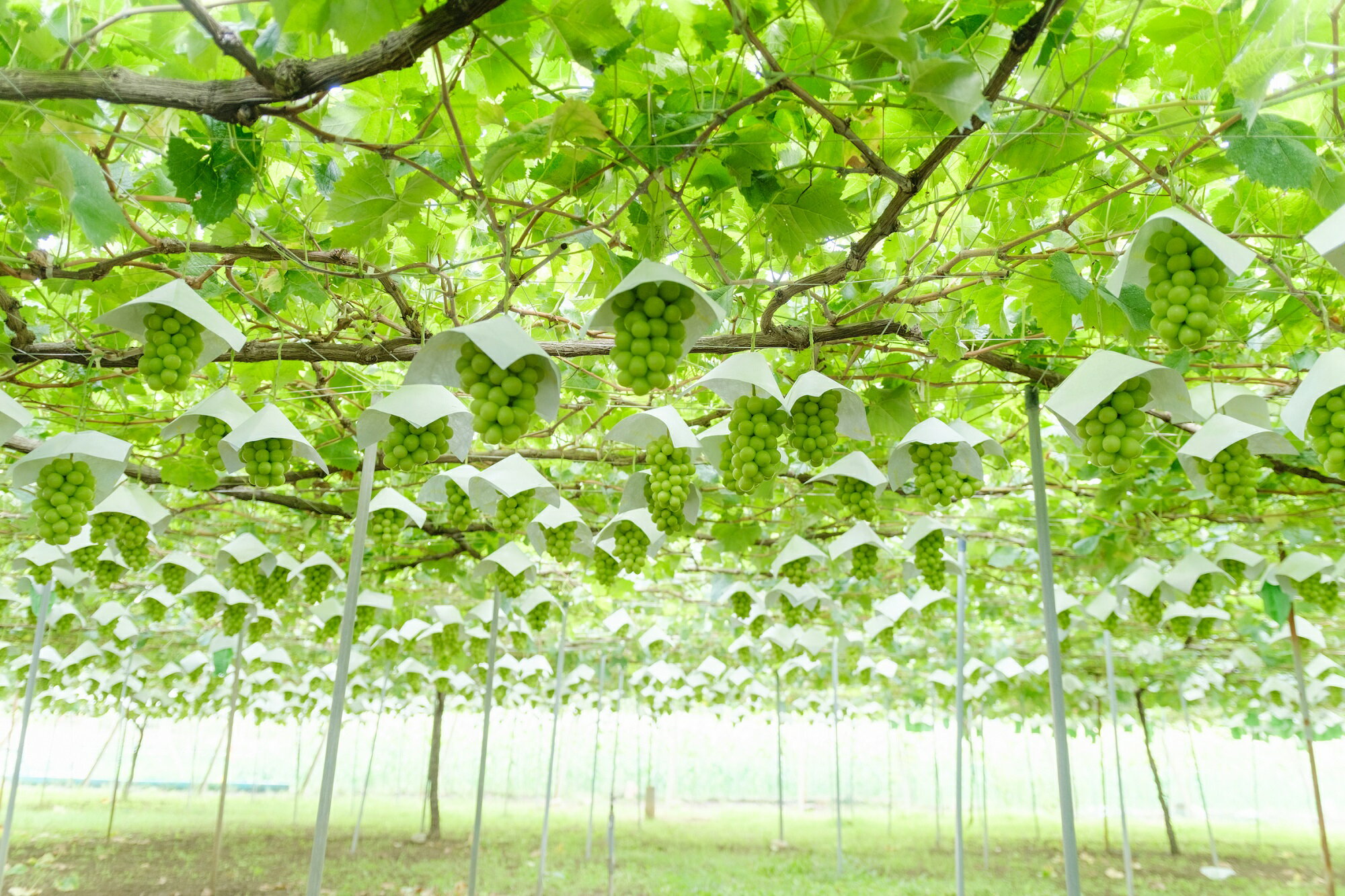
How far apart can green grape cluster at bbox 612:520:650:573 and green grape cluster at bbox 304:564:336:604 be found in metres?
1.94

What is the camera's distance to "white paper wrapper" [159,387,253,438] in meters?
2.23

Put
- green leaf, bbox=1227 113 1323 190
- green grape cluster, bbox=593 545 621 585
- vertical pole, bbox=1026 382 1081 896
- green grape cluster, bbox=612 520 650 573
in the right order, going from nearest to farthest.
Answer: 1. green leaf, bbox=1227 113 1323 190
2. vertical pole, bbox=1026 382 1081 896
3. green grape cluster, bbox=612 520 650 573
4. green grape cluster, bbox=593 545 621 585

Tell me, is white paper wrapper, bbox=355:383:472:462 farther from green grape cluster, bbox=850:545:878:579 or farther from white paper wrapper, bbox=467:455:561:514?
green grape cluster, bbox=850:545:878:579

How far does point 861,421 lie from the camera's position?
7.31 ft

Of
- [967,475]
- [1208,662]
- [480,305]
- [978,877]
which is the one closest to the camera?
[967,475]

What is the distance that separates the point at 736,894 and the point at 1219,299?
8.81 meters

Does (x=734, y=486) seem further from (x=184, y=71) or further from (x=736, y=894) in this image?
(x=736, y=894)

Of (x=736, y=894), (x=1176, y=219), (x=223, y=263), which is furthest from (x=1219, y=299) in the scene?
(x=736, y=894)

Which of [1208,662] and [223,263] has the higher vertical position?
[223,263]

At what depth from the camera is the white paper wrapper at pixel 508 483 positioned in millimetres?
2818

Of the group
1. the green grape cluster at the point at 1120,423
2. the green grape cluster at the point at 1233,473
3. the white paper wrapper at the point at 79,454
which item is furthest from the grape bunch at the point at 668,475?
the white paper wrapper at the point at 79,454

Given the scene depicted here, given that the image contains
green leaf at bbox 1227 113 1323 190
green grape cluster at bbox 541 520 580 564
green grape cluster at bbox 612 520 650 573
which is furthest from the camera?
green grape cluster at bbox 541 520 580 564

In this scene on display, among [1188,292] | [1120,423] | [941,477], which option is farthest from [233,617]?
[1188,292]

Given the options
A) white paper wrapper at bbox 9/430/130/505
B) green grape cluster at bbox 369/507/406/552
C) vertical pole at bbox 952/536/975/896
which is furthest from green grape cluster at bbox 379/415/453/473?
vertical pole at bbox 952/536/975/896
